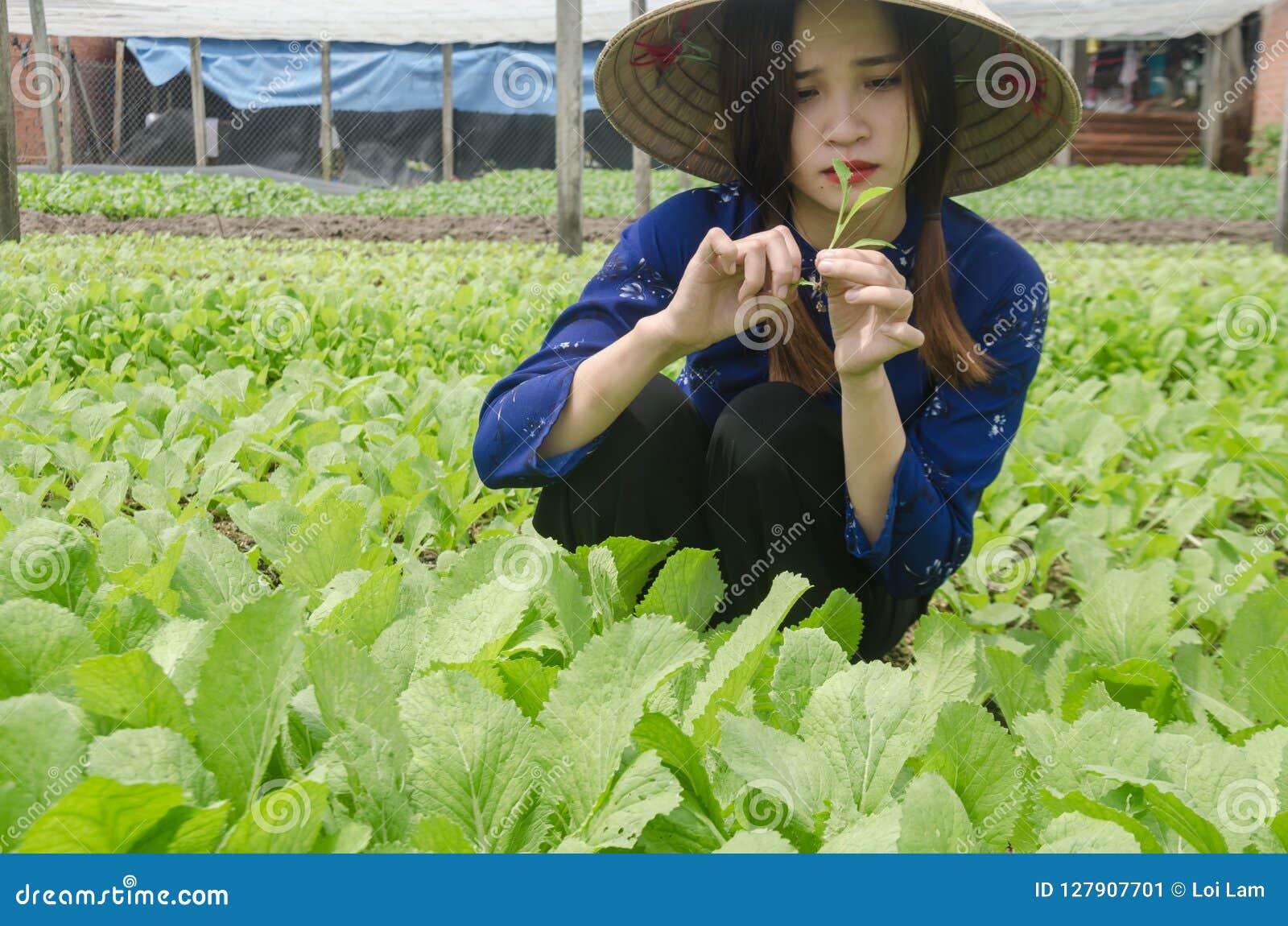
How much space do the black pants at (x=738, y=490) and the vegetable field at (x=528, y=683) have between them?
0.56 ft

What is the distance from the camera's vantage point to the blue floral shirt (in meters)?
1.63

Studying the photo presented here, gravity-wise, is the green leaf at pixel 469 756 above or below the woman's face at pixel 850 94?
below

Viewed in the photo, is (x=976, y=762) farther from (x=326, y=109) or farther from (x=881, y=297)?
(x=326, y=109)

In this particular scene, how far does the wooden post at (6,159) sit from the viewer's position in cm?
506

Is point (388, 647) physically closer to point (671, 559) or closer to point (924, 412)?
point (671, 559)

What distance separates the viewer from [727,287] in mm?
1461

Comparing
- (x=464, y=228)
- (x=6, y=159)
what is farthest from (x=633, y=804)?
(x=464, y=228)

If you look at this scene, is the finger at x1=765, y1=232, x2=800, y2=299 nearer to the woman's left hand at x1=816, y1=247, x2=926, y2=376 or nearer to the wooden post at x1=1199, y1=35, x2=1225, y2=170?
the woman's left hand at x1=816, y1=247, x2=926, y2=376

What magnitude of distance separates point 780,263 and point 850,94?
394mm

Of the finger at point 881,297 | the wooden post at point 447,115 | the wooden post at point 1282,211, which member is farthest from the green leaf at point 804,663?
the wooden post at point 447,115

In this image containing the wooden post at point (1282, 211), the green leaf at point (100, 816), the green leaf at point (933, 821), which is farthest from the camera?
the wooden post at point (1282, 211)

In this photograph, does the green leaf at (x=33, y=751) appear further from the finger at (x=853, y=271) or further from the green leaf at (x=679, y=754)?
the finger at (x=853, y=271)


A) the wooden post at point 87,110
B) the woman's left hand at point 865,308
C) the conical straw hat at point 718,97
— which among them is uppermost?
the conical straw hat at point 718,97
